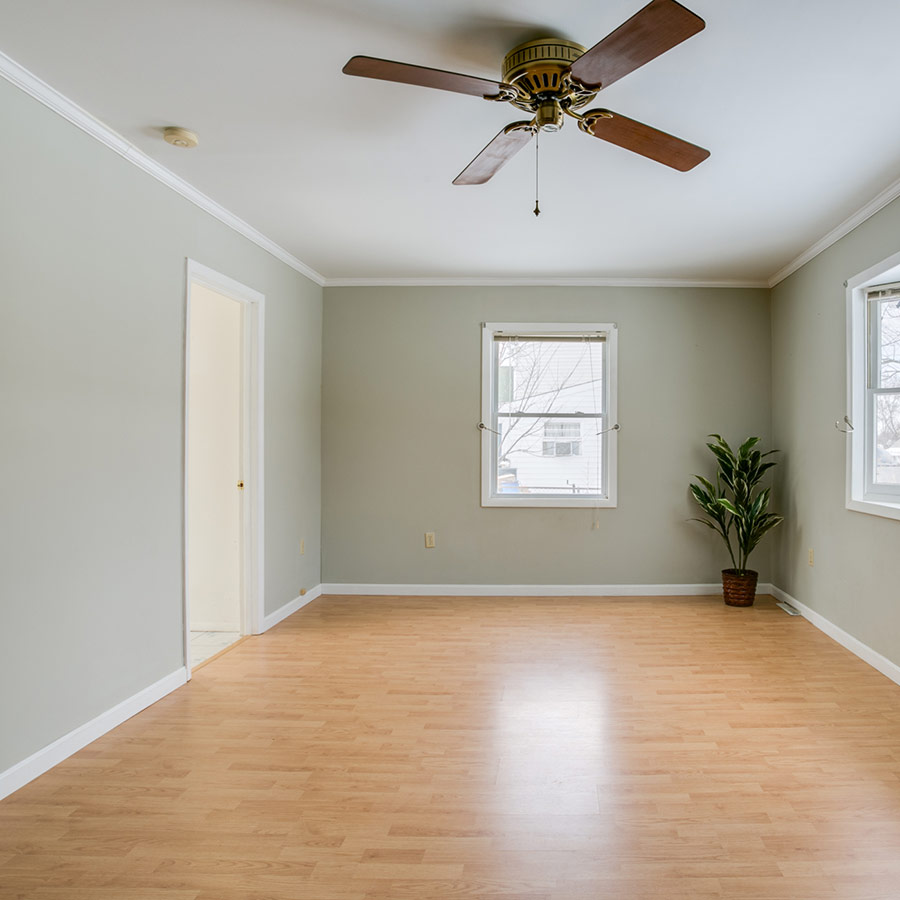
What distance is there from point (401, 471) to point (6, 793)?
3.39 meters

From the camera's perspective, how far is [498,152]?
2463 millimetres

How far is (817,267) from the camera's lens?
4.34 m

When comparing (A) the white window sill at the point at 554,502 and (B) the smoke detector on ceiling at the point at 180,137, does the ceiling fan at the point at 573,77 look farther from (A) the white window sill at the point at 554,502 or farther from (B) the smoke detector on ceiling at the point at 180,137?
(A) the white window sill at the point at 554,502

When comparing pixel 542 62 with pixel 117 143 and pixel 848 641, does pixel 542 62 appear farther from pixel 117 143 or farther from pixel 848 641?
pixel 848 641

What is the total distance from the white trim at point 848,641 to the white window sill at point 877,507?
731 mm

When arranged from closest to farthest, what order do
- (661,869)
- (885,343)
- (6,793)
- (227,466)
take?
(661,869)
(6,793)
(885,343)
(227,466)

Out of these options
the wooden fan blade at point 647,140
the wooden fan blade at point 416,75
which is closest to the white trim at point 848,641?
the wooden fan blade at point 647,140

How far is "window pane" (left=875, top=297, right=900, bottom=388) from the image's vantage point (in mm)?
3646

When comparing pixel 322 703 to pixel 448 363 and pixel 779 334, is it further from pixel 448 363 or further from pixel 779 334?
pixel 779 334

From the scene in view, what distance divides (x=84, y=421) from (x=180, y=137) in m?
1.21

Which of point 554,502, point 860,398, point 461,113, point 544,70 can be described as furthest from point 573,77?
point 554,502

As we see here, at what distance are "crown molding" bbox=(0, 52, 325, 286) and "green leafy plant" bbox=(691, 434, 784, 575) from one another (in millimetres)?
3517

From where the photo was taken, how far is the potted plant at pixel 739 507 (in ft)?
15.9

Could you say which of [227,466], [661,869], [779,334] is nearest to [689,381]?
[779,334]
